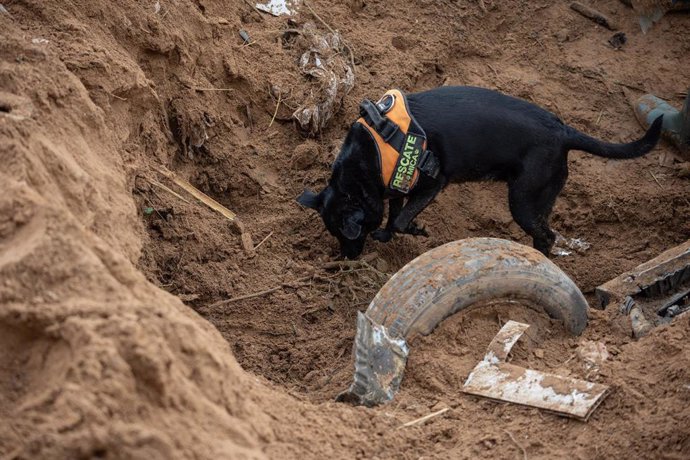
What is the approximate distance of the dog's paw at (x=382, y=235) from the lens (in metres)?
5.71

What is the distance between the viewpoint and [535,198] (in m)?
5.34

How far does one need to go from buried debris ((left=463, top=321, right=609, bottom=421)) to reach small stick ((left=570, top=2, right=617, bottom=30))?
5.41 m

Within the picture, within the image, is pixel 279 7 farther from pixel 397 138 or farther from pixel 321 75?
pixel 397 138

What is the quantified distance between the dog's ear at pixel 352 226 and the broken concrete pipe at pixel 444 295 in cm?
145

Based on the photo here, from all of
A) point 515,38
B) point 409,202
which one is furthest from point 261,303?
point 515,38

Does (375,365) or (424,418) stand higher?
(424,418)

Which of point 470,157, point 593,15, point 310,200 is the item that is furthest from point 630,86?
point 310,200

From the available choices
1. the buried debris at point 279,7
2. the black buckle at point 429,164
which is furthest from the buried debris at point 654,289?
the buried debris at point 279,7

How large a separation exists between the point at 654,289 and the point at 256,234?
267 centimetres

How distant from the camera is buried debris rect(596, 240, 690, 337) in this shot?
162 inches

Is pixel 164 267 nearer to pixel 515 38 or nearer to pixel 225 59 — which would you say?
pixel 225 59

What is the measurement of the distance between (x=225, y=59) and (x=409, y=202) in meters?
1.86

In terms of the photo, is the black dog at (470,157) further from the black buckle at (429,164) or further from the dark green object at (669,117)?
the dark green object at (669,117)

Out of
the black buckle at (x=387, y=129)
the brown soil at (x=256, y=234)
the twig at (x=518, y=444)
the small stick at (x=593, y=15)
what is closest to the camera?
the brown soil at (x=256, y=234)
